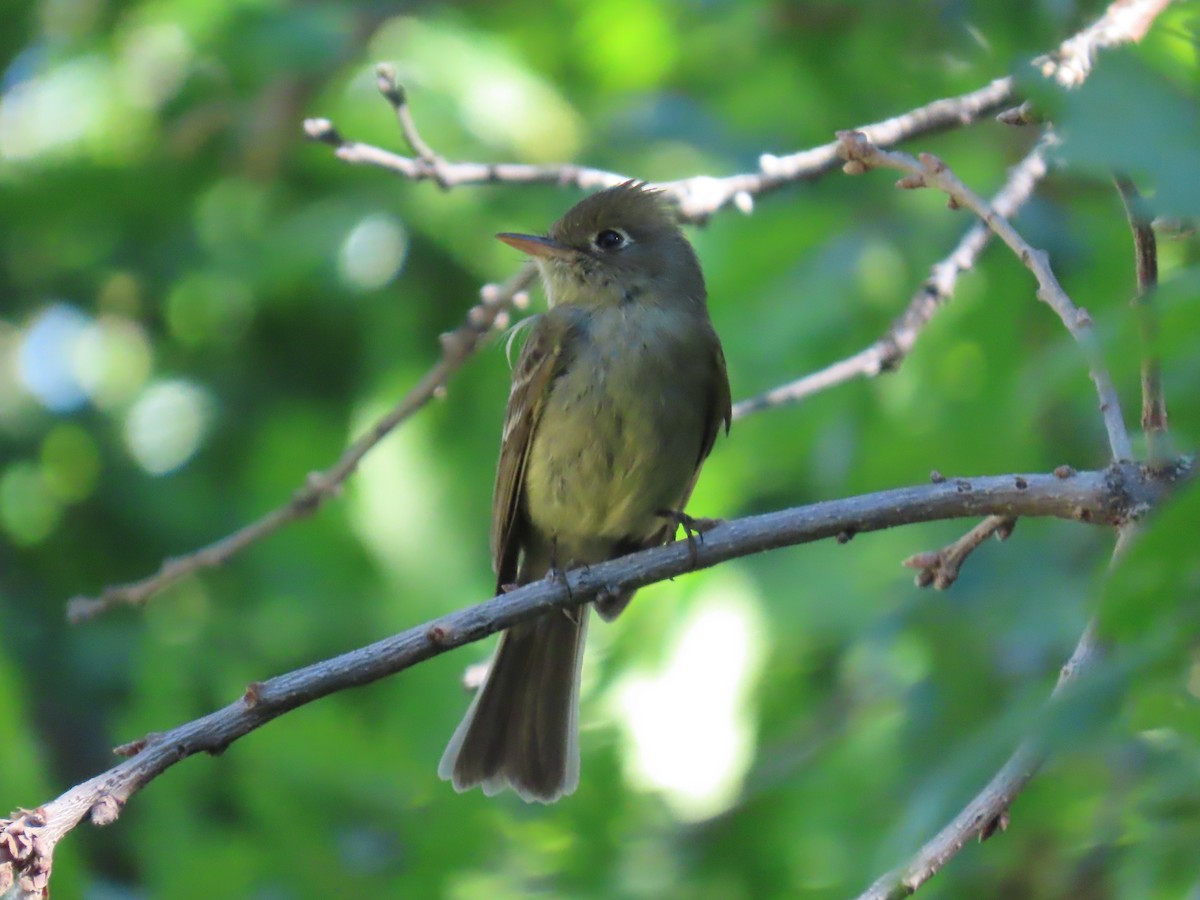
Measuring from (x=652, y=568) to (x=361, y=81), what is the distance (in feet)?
14.0

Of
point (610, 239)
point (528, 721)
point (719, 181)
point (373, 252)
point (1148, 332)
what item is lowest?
point (1148, 332)

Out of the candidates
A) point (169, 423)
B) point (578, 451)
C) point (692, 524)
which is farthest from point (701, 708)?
point (169, 423)

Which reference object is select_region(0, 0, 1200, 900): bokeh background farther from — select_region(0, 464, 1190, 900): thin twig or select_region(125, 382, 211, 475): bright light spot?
select_region(0, 464, 1190, 900): thin twig

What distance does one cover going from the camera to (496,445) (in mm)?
6559

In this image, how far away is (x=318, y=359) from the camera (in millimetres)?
7598

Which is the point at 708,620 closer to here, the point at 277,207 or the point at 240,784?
the point at 240,784

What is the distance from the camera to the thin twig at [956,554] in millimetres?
2854

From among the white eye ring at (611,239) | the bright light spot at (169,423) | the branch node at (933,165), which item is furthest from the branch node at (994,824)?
the bright light spot at (169,423)

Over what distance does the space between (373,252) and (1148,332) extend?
5765mm

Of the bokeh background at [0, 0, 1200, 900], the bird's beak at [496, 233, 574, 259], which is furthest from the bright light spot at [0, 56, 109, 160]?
the bird's beak at [496, 233, 574, 259]

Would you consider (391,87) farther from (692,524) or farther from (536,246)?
(692,524)

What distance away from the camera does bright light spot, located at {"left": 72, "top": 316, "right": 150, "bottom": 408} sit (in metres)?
7.66

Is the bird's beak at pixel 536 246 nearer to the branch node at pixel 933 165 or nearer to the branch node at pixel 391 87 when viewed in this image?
the branch node at pixel 391 87

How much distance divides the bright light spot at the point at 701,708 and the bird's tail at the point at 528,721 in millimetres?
439
